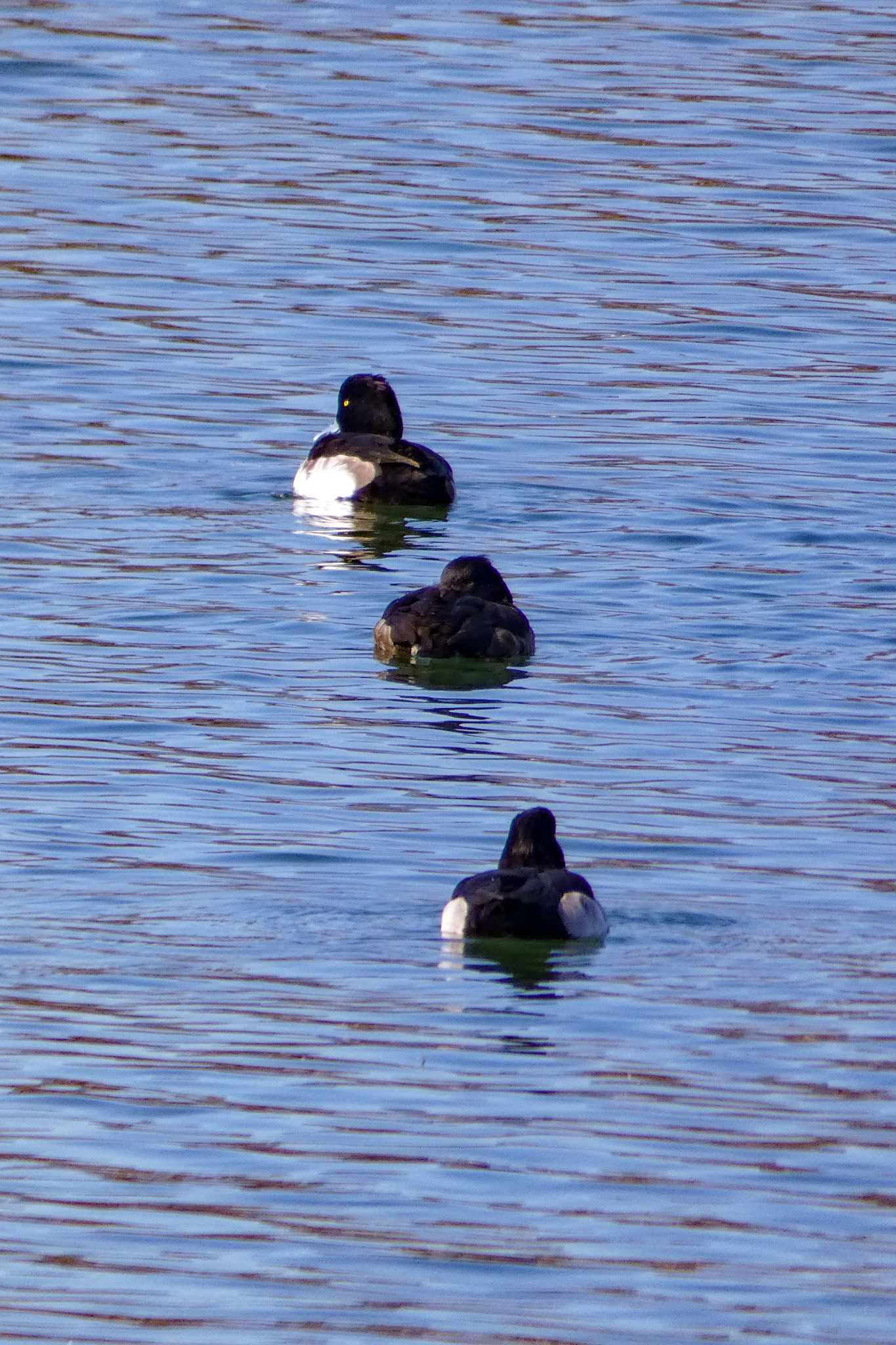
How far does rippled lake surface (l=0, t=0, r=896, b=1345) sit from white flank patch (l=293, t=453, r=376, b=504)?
0.86 feet

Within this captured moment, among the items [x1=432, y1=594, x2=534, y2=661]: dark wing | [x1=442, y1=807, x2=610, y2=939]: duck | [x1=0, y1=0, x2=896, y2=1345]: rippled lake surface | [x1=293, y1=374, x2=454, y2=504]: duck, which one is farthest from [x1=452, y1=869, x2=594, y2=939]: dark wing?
[x1=293, y1=374, x2=454, y2=504]: duck

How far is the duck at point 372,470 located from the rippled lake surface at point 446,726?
19cm

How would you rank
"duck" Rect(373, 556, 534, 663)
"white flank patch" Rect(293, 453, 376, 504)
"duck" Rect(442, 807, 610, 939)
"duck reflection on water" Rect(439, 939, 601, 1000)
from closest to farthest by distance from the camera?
"duck reflection on water" Rect(439, 939, 601, 1000), "duck" Rect(442, 807, 610, 939), "duck" Rect(373, 556, 534, 663), "white flank patch" Rect(293, 453, 376, 504)

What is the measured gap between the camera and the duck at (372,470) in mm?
17078

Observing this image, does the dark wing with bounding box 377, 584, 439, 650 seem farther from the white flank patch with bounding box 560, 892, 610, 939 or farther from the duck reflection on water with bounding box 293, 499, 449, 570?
the white flank patch with bounding box 560, 892, 610, 939

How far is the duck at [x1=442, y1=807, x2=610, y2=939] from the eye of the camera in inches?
371

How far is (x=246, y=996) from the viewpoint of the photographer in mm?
8969

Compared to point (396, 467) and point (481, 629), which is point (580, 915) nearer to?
point (481, 629)

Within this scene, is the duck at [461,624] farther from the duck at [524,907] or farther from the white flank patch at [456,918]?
the white flank patch at [456,918]

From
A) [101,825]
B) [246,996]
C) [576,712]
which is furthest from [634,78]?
[246,996]

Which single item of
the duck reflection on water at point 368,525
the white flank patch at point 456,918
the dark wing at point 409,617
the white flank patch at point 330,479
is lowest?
the duck reflection on water at point 368,525

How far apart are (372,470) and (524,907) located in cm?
818

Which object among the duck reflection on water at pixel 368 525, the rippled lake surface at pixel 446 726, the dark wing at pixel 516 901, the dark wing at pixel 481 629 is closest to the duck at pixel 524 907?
the dark wing at pixel 516 901

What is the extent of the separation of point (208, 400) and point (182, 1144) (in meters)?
11.8
